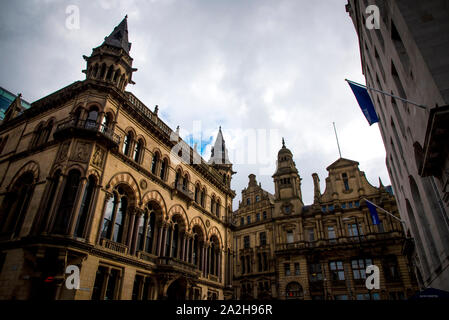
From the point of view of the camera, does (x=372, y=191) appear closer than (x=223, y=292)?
No

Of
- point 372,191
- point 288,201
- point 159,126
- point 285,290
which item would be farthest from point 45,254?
point 372,191

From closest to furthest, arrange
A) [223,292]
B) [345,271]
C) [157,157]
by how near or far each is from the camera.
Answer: [157,157], [223,292], [345,271]

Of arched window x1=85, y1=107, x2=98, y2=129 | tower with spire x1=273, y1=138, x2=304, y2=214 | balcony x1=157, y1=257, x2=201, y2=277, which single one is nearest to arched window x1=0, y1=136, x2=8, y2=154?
arched window x1=85, y1=107, x2=98, y2=129

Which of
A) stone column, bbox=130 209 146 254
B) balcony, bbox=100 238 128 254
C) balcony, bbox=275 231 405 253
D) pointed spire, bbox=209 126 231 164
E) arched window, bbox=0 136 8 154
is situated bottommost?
balcony, bbox=100 238 128 254

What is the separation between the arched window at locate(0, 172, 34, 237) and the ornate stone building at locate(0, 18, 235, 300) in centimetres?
8

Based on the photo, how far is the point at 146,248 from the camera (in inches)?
822

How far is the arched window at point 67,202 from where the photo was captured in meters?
15.6

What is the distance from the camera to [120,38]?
23.7m

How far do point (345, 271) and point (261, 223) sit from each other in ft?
51.8

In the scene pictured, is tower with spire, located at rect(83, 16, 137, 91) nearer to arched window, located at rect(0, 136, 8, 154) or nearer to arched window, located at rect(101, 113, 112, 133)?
arched window, located at rect(101, 113, 112, 133)

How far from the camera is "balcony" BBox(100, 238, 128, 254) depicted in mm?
17047

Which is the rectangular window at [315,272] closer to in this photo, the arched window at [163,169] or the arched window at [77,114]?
the arched window at [163,169]

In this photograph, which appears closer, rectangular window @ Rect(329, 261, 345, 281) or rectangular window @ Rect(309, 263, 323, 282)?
rectangular window @ Rect(329, 261, 345, 281)

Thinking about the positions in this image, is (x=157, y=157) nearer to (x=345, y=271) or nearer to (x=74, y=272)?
(x=74, y=272)
